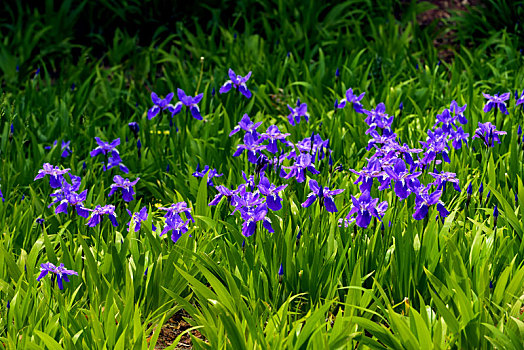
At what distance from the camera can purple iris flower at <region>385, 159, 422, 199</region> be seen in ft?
7.26

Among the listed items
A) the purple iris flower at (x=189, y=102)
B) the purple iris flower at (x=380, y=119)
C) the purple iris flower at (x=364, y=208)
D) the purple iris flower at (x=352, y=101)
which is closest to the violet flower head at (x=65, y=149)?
the purple iris flower at (x=189, y=102)

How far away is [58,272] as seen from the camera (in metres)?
2.21

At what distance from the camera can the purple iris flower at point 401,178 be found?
221 cm

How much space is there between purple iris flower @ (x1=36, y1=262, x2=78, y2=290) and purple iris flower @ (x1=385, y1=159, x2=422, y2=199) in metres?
1.18

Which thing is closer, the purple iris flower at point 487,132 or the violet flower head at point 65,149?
the purple iris flower at point 487,132

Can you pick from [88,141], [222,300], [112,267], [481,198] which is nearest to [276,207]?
[222,300]

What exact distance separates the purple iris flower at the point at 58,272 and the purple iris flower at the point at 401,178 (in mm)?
1175

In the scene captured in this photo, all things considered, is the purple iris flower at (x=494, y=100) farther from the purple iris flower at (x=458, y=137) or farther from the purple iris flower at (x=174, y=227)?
the purple iris flower at (x=174, y=227)

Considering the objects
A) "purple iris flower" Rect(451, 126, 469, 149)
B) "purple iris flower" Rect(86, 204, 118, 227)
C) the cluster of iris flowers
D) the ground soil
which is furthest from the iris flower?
the ground soil

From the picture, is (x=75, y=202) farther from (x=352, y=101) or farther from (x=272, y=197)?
(x=352, y=101)

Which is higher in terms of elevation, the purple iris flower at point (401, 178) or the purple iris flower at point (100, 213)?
the purple iris flower at point (401, 178)

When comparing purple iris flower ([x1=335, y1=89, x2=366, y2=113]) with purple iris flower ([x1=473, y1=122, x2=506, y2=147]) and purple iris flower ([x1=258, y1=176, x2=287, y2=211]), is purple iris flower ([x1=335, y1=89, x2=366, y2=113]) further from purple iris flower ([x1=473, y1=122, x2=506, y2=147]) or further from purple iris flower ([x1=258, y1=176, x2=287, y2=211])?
purple iris flower ([x1=258, y1=176, x2=287, y2=211])

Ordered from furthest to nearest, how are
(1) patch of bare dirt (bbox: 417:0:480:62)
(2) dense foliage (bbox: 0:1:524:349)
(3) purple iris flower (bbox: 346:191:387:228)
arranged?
(1) patch of bare dirt (bbox: 417:0:480:62), (3) purple iris flower (bbox: 346:191:387:228), (2) dense foliage (bbox: 0:1:524:349)

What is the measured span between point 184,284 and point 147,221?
38 centimetres
